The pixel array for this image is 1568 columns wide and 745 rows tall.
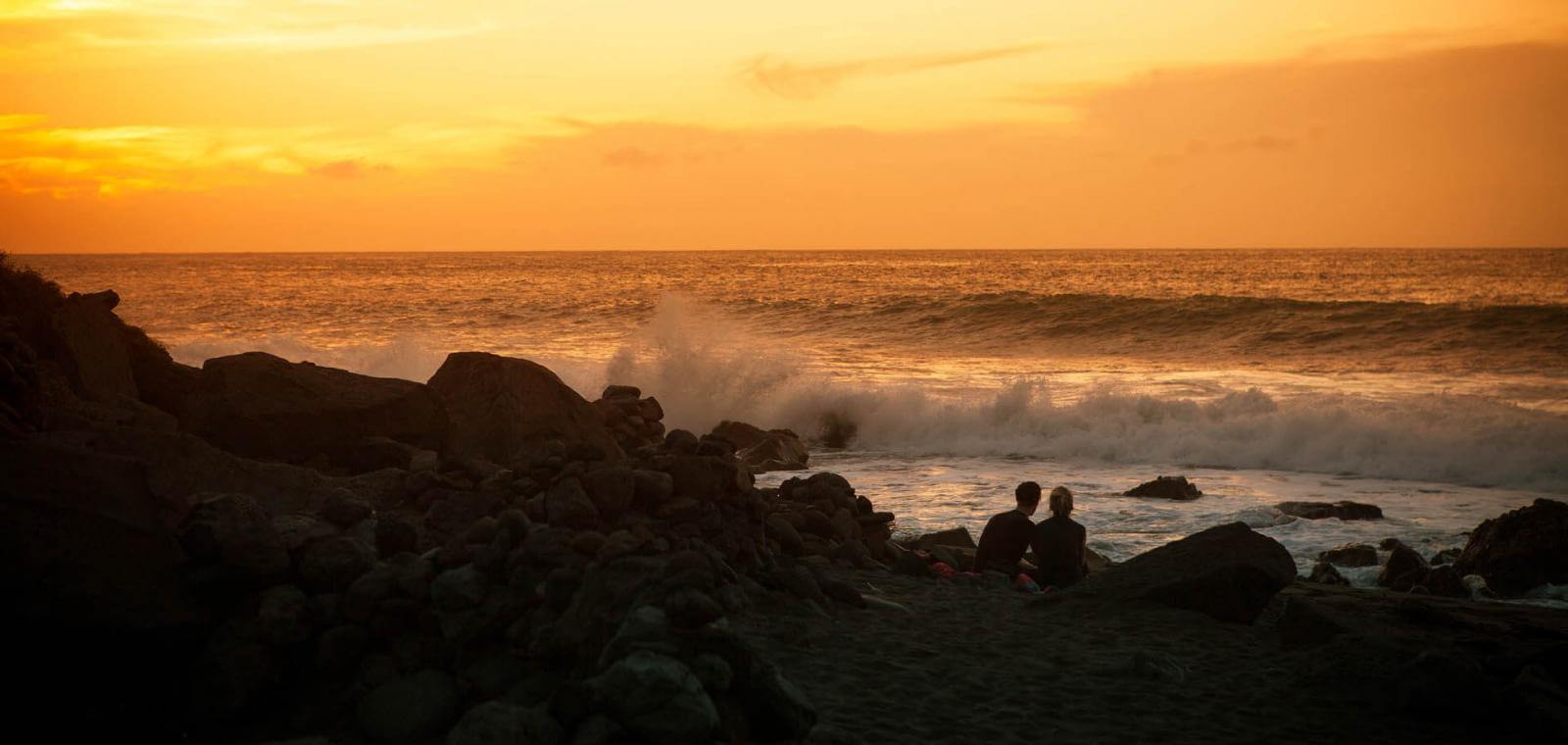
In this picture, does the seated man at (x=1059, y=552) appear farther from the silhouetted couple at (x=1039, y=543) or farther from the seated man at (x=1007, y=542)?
the seated man at (x=1007, y=542)

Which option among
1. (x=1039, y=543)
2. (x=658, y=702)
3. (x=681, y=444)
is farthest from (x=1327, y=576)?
(x=658, y=702)

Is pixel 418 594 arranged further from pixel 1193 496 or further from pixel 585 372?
pixel 585 372

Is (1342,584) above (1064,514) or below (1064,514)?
below

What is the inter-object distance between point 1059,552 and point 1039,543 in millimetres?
185

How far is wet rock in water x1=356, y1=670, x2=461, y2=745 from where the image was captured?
5652 mm

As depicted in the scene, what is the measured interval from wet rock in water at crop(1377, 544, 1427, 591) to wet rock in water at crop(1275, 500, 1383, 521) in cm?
261

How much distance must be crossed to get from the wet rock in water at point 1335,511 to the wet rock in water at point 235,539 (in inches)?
436

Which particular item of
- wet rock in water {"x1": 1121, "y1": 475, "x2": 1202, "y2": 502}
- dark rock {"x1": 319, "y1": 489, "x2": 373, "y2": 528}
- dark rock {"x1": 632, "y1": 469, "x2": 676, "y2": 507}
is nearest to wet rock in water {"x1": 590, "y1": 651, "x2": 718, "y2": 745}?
dark rock {"x1": 632, "y1": 469, "x2": 676, "y2": 507}

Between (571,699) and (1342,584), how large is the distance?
766 cm

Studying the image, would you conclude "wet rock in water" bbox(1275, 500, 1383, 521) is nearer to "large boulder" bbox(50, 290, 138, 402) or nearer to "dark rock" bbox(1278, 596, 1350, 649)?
"dark rock" bbox(1278, 596, 1350, 649)

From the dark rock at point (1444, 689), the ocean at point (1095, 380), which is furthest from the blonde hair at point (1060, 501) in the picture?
the dark rock at point (1444, 689)

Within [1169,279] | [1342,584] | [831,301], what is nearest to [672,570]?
[1342,584]

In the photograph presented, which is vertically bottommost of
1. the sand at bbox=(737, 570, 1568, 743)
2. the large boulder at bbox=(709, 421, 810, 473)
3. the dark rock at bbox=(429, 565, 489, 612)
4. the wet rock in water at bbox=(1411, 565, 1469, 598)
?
the large boulder at bbox=(709, 421, 810, 473)

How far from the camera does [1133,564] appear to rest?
862 centimetres
